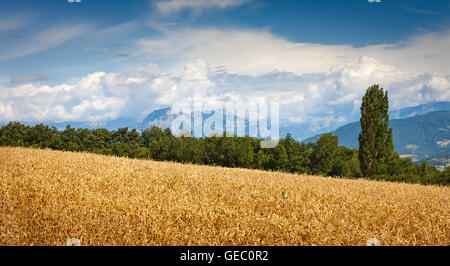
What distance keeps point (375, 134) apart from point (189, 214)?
33.4 meters

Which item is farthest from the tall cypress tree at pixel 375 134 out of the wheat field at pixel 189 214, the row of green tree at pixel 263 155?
the wheat field at pixel 189 214

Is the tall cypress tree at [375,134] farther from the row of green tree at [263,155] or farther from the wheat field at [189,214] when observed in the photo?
the wheat field at [189,214]

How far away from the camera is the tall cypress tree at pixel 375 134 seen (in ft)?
112

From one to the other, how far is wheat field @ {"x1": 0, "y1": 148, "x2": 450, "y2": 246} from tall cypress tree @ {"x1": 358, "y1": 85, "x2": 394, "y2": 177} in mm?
26775

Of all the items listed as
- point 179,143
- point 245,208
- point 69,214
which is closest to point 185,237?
point 245,208

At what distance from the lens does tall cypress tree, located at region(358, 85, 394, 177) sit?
3416 cm

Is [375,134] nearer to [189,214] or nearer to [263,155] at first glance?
[189,214]

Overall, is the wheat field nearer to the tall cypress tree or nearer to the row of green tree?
the tall cypress tree

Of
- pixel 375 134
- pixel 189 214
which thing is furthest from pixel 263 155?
pixel 189 214

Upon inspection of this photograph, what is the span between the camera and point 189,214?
662cm

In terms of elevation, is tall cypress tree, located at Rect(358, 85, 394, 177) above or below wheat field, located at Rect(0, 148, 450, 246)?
above

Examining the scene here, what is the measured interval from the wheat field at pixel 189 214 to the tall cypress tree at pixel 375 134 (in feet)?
87.8

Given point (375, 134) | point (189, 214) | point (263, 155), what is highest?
point (375, 134)

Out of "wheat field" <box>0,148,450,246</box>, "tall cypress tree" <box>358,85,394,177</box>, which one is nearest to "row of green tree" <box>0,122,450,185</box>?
"tall cypress tree" <box>358,85,394,177</box>
